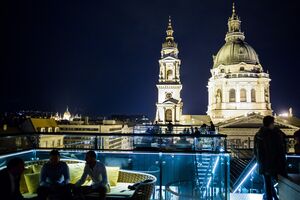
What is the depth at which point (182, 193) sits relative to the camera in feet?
23.4

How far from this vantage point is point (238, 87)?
63.3 m

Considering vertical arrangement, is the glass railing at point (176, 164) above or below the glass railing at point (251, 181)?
above

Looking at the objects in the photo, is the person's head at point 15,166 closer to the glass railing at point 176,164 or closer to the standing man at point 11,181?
the standing man at point 11,181

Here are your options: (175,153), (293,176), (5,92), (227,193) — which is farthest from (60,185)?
(5,92)

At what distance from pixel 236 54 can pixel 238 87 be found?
Result: 8073 mm

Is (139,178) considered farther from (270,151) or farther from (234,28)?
(234,28)

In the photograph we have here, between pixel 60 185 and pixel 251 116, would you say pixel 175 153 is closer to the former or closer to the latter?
pixel 60 185

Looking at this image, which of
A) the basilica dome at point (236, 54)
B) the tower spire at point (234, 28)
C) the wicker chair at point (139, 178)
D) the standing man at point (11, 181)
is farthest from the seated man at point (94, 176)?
the tower spire at point (234, 28)

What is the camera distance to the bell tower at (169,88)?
5662cm

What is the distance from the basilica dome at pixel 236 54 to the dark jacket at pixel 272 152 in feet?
203

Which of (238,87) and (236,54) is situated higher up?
(236,54)

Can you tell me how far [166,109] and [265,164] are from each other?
51.2 metres

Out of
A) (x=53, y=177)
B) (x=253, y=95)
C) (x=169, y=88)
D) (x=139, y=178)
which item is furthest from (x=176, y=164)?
(x=253, y=95)

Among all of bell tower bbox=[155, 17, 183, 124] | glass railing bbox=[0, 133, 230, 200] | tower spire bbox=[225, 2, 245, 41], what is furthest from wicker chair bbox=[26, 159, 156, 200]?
tower spire bbox=[225, 2, 245, 41]
